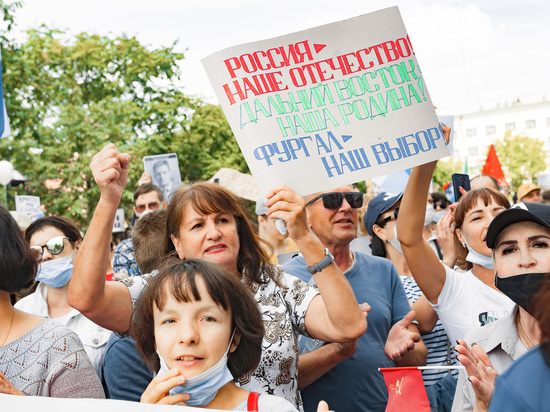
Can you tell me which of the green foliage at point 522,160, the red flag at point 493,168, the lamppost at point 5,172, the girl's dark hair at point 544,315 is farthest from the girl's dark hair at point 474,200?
the green foliage at point 522,160

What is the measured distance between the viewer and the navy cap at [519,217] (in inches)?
105

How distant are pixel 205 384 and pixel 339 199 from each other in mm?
1751

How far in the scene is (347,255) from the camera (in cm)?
359

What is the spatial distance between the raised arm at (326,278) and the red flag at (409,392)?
24 centimetres

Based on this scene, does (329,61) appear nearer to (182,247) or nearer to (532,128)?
(182,247)

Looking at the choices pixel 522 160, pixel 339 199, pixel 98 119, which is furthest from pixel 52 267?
pixel 522 160

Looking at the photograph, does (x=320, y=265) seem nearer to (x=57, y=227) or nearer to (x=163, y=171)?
(x=57, y=227)

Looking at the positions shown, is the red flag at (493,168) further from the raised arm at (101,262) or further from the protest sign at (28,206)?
the raised arm at (101,262)

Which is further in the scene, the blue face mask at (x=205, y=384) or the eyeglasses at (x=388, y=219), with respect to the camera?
the eyeglasses at (x=388, y=219)

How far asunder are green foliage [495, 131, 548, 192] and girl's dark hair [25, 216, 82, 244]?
180 ft

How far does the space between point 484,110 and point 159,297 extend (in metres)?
101

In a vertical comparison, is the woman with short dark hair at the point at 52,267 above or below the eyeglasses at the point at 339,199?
above

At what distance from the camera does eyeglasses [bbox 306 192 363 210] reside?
142 inches

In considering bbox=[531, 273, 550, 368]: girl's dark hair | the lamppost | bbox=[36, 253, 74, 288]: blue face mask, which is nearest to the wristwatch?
bbox=[531, 273, 550, 368]: girl's dark hair
